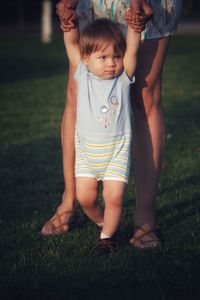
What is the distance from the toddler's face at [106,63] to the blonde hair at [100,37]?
21 mm

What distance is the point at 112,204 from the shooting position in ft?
11.6

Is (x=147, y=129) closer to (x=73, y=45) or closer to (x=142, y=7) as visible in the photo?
(x=73, y=45)

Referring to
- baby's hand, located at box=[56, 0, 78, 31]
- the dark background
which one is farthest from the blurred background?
baby's hand, located at box=[56, 0, 78, 31]

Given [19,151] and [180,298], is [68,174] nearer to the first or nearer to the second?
[180,298]

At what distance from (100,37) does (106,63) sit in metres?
0.14

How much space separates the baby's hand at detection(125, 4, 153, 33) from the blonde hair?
139mm

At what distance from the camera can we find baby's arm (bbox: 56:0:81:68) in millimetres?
3525

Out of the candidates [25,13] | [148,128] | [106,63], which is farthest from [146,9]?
[25,13]

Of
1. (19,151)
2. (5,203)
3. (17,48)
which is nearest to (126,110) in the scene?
(5,203)

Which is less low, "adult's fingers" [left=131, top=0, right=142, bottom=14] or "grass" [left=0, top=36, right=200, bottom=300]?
"adult's fingers" [left=131, top=0, right=142, bottom=14]

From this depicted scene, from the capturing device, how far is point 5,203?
15.0ft

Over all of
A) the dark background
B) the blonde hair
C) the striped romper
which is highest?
the blonde hair

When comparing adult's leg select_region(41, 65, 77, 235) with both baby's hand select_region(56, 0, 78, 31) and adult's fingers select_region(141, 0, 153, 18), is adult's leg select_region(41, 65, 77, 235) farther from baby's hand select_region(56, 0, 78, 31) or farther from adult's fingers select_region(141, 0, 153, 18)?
adult's fingers select_region(141, 0, 153, 18)

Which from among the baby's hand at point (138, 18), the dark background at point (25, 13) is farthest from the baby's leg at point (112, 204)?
the dark background at point (25, 13)
